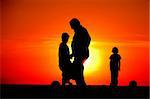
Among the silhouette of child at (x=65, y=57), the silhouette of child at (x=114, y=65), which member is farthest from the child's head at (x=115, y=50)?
the silhouette of child at (x=65, y=57)

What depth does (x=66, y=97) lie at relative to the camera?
14.1 metres

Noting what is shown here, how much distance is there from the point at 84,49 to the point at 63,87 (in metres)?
2.07

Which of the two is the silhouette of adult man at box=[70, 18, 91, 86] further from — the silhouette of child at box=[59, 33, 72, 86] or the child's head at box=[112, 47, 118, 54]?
the child's head at box=[112, 47, 118, 54]

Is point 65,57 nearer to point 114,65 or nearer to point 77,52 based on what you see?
point 77,52

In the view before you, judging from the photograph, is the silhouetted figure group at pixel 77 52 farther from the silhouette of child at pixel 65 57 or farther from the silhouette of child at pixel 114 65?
the silhouette of child at pixel 114 65

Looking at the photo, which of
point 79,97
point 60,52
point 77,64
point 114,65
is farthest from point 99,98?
point 114,65

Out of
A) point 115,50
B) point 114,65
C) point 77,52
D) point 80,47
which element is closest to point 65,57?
point 77,52

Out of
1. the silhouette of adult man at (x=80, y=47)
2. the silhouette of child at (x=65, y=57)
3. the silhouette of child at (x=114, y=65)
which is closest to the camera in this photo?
the silhouette of adult man at (x=80, y=47)

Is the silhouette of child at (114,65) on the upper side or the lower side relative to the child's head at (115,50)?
lower

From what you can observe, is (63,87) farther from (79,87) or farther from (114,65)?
(114,65)

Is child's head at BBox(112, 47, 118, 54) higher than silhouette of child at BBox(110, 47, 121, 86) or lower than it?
higher

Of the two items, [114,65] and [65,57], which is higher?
[114,65]

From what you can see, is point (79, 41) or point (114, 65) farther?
point (114, 65)

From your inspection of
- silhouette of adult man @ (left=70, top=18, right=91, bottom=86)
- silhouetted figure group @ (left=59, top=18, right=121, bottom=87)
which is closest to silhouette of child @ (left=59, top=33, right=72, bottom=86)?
silhouetted figure group @ (left=59, top=18, right=121, bottom=87)
